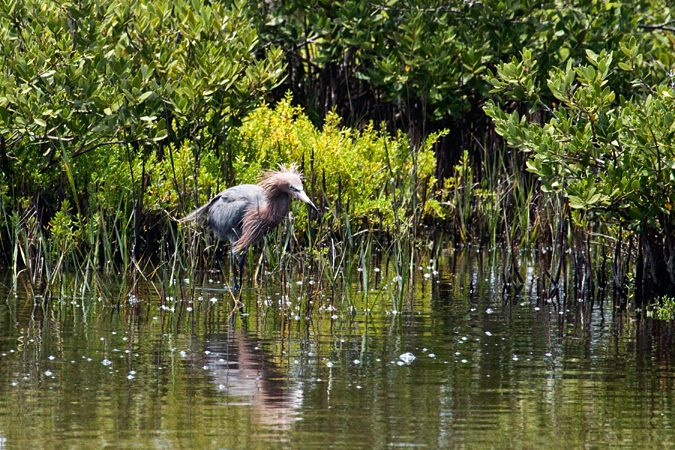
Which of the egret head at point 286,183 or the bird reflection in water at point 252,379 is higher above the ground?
the egret head at point 286,183

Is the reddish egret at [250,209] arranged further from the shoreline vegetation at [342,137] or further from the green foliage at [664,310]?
the green foliage at [664,310]

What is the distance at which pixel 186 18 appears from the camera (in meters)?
9.01

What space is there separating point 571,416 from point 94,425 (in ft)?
7.36

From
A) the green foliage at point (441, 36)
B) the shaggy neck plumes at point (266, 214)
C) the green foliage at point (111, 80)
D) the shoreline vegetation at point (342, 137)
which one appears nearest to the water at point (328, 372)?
the shoreline vegetation at point (342, 137)

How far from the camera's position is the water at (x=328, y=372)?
450 centimetres

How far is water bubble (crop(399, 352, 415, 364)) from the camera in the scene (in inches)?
233

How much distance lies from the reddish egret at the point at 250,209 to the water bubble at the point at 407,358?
2.91m

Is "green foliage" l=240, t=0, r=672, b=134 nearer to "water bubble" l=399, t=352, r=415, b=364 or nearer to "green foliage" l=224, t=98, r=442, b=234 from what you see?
"green foliage" l=224, t=98, r=442, b=234

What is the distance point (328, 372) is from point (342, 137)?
5444 mm

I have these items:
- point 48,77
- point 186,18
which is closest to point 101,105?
point 48,77

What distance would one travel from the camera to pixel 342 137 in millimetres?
10781

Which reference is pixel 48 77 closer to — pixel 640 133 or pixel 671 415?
pixel 640 133

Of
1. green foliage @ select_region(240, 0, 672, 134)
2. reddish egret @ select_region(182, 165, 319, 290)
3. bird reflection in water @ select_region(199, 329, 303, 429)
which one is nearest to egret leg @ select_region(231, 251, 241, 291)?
reddish egret @ select_region(182, 165, 319, 290)

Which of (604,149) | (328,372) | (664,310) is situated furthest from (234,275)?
(664,310)
